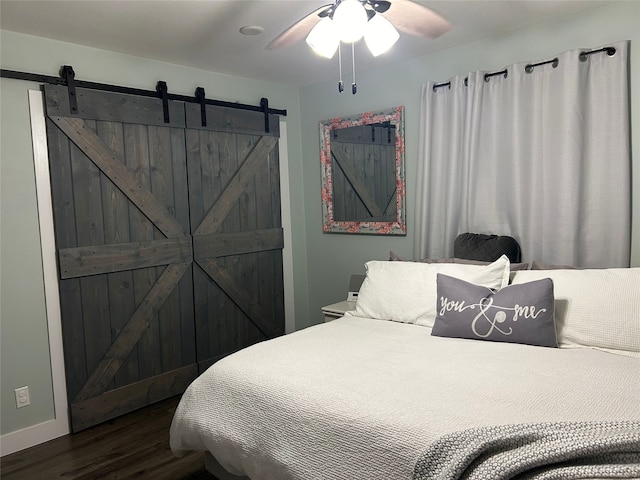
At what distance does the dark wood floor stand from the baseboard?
0.12 feet

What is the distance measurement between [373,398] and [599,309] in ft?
4.12

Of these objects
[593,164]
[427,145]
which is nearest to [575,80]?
[593,164]

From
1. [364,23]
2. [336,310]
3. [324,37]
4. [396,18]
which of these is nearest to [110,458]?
[336,310]

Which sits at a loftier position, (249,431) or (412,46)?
(412,46)

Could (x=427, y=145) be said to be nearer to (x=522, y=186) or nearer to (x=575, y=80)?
(x=522, y=186)

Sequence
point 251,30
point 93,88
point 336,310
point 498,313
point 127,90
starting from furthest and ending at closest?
point 336,310, point 127,90, point 93,88, point 251,30, point 498,313

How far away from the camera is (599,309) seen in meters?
2.29

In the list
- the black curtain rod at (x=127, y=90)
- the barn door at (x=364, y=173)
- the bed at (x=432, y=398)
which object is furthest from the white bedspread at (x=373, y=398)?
the black curtain rod at (x=127, y=90)

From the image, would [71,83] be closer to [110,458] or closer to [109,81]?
[109,81]

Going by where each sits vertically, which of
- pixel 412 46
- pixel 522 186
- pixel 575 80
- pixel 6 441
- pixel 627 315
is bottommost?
pixel 6 441

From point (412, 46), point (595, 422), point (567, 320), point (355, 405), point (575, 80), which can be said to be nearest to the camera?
point (595, 422)

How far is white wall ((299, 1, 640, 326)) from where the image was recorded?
2.72 metres

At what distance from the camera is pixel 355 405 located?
5.70ft

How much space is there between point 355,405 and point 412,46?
99.7 inches
